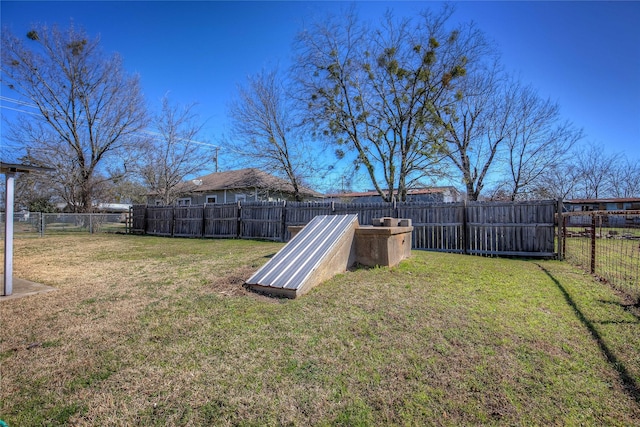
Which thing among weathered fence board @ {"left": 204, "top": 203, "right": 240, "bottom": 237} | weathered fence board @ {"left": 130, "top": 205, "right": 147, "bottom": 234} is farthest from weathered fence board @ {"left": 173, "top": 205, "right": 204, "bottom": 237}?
weathered fence board @ {"left": 130, "top": 205, "right": 147, "bottom": 234}

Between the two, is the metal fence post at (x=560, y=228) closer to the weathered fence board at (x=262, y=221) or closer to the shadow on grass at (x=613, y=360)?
the shadow on grass at (x=613, y=360)

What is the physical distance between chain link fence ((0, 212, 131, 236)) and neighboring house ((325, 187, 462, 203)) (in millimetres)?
15477

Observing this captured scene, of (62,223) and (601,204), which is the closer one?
(62,223)

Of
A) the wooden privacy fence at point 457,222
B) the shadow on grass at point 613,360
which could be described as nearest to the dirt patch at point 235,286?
the shadow on grass at point 613,360

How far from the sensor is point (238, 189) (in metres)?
22.3

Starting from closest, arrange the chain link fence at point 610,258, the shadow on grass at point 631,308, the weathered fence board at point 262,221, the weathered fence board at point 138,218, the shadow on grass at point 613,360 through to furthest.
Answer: the shadow on grass at point 613,360 < the shadow on grass at point 631,308 < the chain link fence at point 610,258 < the weathered fence board at point 262,221 < the weathered fence board at point 138,218

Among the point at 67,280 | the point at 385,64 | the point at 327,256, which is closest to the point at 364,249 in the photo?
the point at 327,256

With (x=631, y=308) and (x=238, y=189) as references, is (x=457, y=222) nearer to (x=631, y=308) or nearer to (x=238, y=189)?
(x=631, y=308)

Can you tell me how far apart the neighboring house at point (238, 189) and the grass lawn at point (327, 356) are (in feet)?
52.3

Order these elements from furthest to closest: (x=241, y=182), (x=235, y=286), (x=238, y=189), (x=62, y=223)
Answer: (x=238, y=189), (x=241, y=182), (x=62, y=223), (x=235, y=286)

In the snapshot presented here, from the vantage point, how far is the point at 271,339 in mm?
3027

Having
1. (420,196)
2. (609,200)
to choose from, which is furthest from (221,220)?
(609,200)

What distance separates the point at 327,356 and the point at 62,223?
20.6m

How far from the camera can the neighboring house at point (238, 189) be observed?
2053cm
